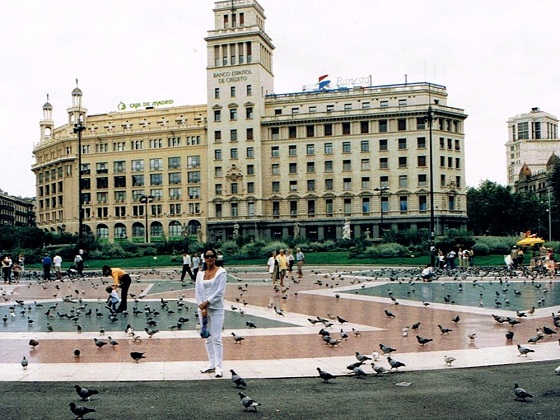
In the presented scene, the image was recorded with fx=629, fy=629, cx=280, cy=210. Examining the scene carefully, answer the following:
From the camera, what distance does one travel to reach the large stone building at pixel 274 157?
8469 centimetres

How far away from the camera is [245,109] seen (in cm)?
8812

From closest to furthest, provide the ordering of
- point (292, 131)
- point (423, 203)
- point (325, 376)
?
point (325, 376) → point (423, 203) → point (292, 131)

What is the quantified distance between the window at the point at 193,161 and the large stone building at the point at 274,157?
0.49 feet

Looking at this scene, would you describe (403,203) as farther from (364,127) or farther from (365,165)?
(364,127)

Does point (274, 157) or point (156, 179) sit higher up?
point (274, 157)

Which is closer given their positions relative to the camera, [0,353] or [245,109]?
[0,353]

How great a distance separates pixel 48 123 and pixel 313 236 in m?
56.4

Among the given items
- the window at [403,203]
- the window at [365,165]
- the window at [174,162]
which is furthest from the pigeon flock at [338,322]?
the window at [174,162]

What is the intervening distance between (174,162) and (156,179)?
3.84 m

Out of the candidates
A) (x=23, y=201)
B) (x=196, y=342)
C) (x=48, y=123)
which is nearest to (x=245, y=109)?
(x=48, y=123)

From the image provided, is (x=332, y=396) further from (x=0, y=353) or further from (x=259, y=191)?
(x=259, y=191)

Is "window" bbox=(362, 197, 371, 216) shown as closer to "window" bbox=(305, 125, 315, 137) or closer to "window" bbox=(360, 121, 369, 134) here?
"window" bbox=(360, 121, 369, 134)

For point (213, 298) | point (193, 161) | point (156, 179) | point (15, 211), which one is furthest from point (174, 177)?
point (213, 298)

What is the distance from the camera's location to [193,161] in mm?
93375
